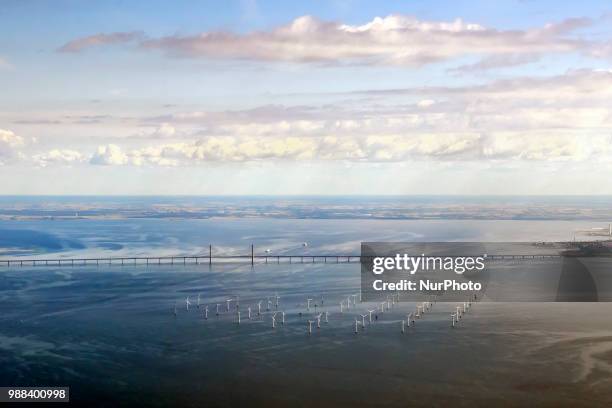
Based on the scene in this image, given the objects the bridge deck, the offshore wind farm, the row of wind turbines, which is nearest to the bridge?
the bridge deck

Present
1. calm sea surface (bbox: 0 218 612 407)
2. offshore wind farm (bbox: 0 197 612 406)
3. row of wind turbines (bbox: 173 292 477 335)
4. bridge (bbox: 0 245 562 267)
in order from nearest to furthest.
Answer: calm sea surface (bbox: 0 218 612 407) → offshore wind farm (bbox: 0 197 612 406) → row of wind turbines (bbox: 173 292 477 335) → bridge (bbox: 0 245 562 267)

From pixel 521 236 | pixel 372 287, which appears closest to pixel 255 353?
pixel 372 287

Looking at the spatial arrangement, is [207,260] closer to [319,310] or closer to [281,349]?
[319,310]

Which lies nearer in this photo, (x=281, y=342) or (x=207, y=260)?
(x=281, y=342)

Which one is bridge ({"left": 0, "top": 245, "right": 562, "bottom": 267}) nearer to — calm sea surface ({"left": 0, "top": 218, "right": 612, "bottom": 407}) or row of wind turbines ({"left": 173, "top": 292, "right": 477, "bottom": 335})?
calm sea surface ({"left": 0, "top": 218, "right": 612, "bottom": 407})

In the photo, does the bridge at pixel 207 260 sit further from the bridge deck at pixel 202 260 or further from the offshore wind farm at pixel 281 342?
the offshore wind farm at pixel 281 342

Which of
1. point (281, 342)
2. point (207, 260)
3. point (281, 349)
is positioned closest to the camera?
point (281, 349)

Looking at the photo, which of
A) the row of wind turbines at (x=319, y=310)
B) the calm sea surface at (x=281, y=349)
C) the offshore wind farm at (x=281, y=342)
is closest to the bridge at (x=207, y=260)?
the offshore wind farm at (x=281, y=342)

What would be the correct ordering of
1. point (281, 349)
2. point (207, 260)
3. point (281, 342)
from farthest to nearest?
point (207, 260), point (281, 342), point (281, 349)

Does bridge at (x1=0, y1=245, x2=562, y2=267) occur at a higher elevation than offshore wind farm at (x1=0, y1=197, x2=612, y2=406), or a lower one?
higher

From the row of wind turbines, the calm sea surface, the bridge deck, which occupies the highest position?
the bridge deck

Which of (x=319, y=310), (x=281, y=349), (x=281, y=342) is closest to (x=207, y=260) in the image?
(x=319, y=310)

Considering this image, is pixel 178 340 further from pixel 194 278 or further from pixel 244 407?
pixel 194 278
